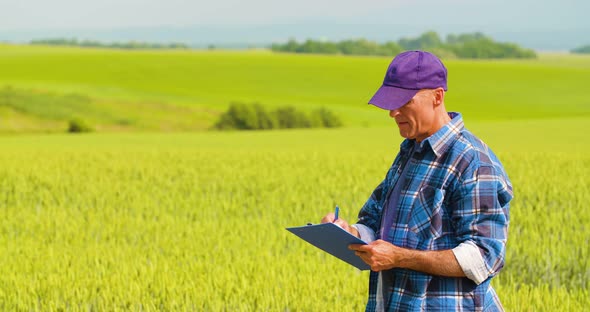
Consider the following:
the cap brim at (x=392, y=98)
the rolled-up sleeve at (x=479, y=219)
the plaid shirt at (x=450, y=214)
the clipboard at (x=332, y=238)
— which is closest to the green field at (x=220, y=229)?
the clipboard at (x=332, y=238)

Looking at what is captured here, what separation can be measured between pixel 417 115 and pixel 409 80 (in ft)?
0.41

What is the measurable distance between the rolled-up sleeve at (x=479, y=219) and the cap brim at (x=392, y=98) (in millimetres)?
324

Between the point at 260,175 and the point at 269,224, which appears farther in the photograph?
the point at 260,175

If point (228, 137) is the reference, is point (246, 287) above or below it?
above

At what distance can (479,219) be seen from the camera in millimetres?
2775

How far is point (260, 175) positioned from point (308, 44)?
8649cm

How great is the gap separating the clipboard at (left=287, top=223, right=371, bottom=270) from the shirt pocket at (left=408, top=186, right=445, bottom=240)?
19 cm

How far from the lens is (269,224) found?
8773mm

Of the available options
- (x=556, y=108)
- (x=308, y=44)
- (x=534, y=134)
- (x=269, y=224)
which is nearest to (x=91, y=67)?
(x=308, y=44)

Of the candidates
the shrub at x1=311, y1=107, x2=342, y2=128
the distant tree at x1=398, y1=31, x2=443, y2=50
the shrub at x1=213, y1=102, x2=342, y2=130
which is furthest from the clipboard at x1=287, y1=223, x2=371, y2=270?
the distant tree at x1=398, y1=31, x2=443, y2=50

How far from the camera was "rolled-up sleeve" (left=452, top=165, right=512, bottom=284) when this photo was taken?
9.07 feet

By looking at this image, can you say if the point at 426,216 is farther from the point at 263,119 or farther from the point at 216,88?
the point at 216,88

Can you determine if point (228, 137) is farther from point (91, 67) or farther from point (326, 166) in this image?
point (91, 67)

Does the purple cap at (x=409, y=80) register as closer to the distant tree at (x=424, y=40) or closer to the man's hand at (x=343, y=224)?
the man's hand at (x=343, y=224)
